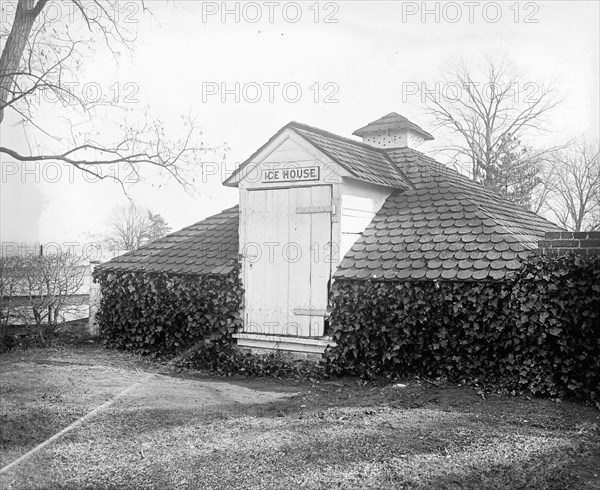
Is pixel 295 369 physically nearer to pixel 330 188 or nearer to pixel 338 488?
pixel 330 188

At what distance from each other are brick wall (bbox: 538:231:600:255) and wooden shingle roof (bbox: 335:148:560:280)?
0.36 m

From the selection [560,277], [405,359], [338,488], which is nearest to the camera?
[338,488]

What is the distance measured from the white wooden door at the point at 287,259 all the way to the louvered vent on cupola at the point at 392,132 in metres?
4.50

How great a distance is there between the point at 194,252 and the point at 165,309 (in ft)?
3.91

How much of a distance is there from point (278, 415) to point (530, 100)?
33011 millimetres

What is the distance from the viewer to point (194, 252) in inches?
429

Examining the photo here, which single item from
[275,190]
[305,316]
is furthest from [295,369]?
[275,190]

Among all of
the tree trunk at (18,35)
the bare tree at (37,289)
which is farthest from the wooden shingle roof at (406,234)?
the tree trunk at (18,35)

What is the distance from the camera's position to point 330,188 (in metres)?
9.02

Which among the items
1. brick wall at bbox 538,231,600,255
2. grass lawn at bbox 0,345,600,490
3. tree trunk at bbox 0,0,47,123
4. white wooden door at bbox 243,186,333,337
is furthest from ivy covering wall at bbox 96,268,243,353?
brick wall at bbox 538,231,600,255

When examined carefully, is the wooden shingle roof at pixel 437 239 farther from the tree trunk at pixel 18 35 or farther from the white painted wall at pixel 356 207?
the tree trunk at pixel 18 35

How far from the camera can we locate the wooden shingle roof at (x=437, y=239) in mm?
8148

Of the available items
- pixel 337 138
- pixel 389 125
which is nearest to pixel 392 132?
pixel 389 125

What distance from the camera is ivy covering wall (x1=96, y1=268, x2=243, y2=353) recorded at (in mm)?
9727
